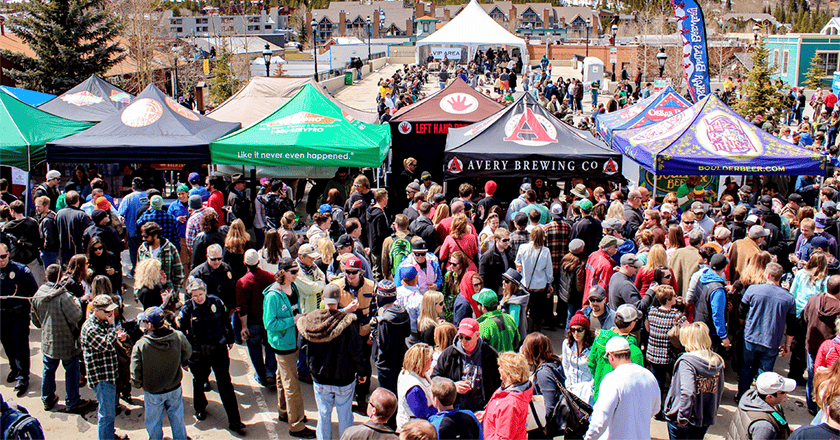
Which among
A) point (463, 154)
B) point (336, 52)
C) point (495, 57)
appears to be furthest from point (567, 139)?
point (336, 52)

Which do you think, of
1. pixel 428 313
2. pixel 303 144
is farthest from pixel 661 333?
pixel 303 144

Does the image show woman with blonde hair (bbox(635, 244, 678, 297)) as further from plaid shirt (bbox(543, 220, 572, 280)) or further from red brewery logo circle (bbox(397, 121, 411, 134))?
red brewery logo circle (bbox(397, 121, 411, 134))

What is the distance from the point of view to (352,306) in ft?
17.0

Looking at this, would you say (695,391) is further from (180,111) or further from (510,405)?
(180,111)

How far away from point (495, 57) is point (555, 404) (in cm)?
4170

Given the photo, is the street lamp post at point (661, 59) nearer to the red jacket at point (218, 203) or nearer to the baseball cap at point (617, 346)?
the red jacket at point (218, 203)

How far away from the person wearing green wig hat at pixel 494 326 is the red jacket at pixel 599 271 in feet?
5.14

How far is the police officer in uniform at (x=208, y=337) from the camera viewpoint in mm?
5285

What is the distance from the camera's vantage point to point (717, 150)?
952 centimetres

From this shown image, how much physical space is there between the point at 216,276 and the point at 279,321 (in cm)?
109

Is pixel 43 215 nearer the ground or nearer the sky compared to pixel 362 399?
nearer the sky

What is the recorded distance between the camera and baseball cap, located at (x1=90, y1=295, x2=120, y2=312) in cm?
504

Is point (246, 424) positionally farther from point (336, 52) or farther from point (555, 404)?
point (336, 52)

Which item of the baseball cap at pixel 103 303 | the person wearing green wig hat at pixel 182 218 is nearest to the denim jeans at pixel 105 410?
the baseball cap at pixel 103 303
